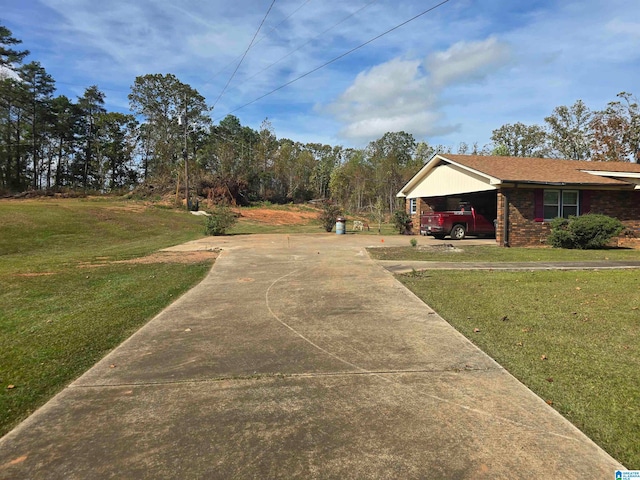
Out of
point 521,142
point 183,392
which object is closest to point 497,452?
point 183,392

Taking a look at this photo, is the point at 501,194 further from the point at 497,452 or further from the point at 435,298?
the point at 497,452

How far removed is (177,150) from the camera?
60094 millimetres

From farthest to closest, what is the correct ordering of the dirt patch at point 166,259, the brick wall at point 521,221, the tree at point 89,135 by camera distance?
the tree at point 89,135 < the brick wall at point 521,221 < the dirt patch at point 166,259

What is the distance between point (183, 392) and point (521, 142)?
61571mm

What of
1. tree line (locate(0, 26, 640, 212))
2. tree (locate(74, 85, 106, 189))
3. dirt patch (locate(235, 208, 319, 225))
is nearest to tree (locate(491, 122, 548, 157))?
tree line (locate(0, 26, 640, 212))

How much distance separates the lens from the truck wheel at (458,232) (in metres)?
19.9

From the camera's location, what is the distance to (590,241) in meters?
14.9

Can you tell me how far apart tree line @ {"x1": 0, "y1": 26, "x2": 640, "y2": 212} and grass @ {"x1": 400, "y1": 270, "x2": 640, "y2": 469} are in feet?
118

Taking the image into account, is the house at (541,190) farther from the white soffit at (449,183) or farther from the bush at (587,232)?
the bush at (587,232)

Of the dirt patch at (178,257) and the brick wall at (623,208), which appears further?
the brick wall at (623,208)

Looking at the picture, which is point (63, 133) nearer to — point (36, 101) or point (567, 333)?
point (36, 101)

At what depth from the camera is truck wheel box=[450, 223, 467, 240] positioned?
65.4 ft

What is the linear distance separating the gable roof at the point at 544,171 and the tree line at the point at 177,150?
22.7 m

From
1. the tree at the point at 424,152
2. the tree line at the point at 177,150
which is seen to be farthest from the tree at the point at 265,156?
the tree at the point at 424,152
